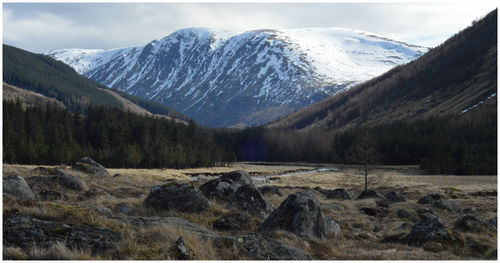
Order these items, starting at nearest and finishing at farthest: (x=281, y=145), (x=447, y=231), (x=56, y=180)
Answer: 1. (x=447, y=231)
2. (x=56, y=180)
3. (x=281, y=145)

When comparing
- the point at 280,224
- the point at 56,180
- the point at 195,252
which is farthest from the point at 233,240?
the point at 56,180

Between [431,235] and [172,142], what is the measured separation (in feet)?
402

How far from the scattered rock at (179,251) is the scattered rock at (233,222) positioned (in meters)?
6.24

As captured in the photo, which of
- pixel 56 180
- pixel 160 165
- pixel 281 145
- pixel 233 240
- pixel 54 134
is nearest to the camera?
pixel 233 240

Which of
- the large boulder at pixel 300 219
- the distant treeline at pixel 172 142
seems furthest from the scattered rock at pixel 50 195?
the distant treeline at pixel 172 142

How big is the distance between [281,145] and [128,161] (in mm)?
94274

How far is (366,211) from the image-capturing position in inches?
1177

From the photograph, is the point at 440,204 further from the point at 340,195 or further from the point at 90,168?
the point at 90,168

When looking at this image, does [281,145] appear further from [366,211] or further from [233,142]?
[366,211]

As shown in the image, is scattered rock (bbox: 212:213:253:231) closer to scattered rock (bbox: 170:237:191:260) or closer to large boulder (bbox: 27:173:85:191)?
scattered rock (bbox: 170:237:191:260)

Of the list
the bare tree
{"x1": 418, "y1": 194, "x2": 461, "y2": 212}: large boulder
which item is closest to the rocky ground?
{"x1": 418, "y1": 194, "x2": 461, "y2": 212}: large boulder

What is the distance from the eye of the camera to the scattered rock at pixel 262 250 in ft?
33.7

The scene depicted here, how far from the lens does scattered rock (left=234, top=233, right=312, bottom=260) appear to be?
10.3 meters

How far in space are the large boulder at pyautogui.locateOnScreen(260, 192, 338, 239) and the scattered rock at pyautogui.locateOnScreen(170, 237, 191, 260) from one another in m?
6.13
